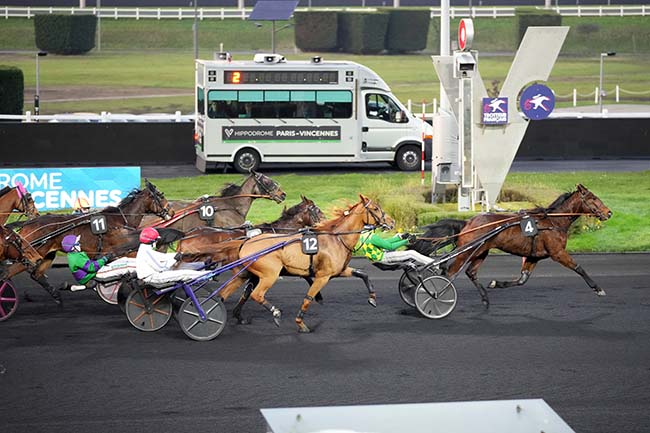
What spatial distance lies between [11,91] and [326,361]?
96.7 ft

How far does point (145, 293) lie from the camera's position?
1284 centimetres

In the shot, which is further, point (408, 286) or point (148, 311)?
point (408, 286)

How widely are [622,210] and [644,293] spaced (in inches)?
255

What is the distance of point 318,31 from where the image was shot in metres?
60.6

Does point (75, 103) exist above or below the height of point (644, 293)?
above

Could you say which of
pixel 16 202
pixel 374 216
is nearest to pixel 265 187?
pixel 374 216

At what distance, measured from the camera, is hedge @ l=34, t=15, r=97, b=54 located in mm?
57312

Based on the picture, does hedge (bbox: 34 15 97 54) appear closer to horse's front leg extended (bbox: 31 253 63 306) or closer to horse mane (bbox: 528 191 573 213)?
horse's front leg extended (bbox: 31 253 63 306)

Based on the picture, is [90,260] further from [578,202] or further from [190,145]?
[190,145]

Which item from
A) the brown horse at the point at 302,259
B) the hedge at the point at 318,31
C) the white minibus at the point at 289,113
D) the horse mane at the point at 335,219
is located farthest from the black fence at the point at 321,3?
the brown horse at the point at 302,259

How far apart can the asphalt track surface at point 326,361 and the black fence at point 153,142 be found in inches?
575

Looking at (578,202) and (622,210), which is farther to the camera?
(622,210)

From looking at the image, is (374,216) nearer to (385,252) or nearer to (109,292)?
(385,252)

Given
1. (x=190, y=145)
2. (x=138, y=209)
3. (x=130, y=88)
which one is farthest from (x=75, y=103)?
(x=138, y=209)
